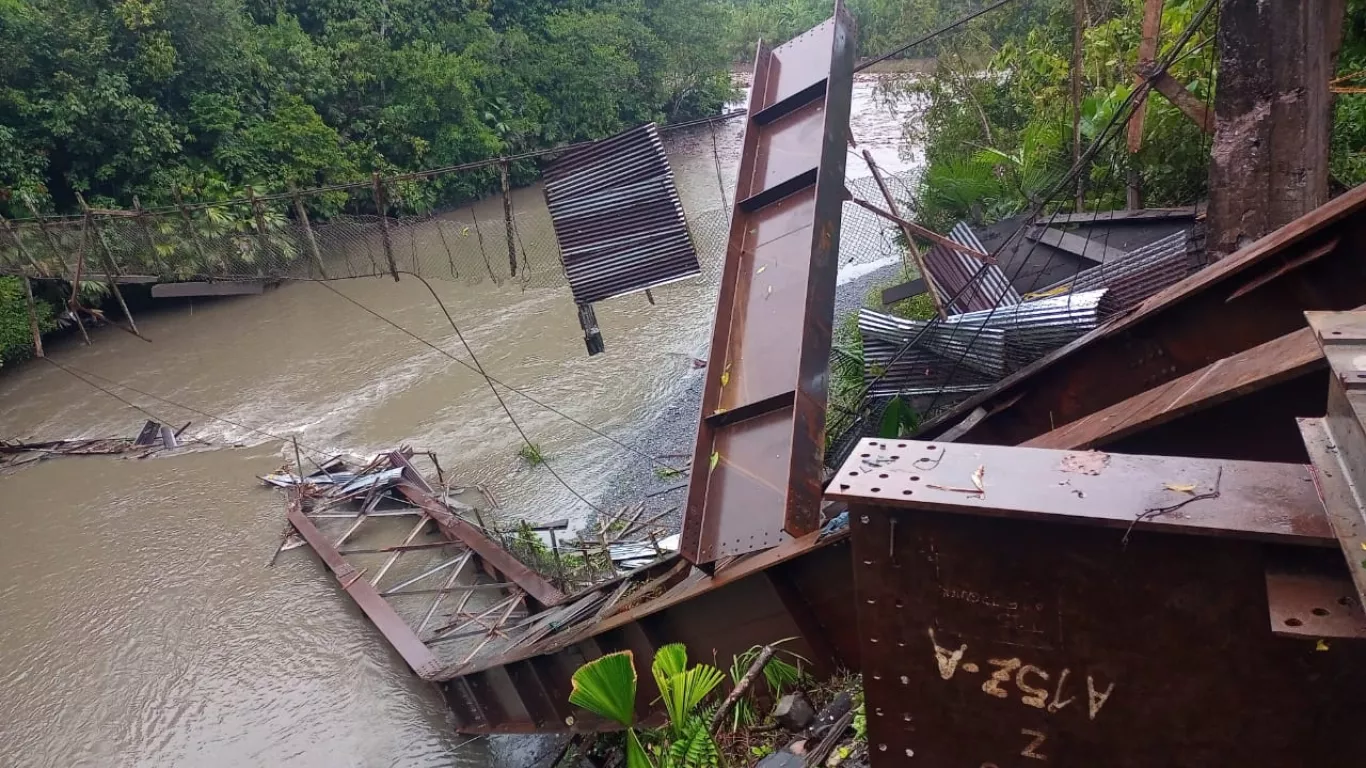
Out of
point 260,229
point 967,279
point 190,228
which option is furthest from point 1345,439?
point 190,228

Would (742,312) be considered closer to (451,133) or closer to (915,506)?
(915,506)

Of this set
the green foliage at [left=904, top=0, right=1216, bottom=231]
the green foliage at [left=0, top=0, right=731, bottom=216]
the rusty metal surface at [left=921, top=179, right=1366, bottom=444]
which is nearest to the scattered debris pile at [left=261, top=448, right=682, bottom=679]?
the rusty metal surface at [left=921, top=179, right=1366, bottom=444]

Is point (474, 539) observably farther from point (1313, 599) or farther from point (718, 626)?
point (1313, 599)

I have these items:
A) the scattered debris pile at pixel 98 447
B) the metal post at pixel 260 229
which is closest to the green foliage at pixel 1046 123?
the metal post at pixel 260 229

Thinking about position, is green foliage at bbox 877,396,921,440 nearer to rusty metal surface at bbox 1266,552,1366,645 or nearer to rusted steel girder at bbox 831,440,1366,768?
rusted steel girder at bbox 831,440,1366,768

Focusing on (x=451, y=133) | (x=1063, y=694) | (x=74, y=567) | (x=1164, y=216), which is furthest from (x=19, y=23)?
(x=1063, y=694)
